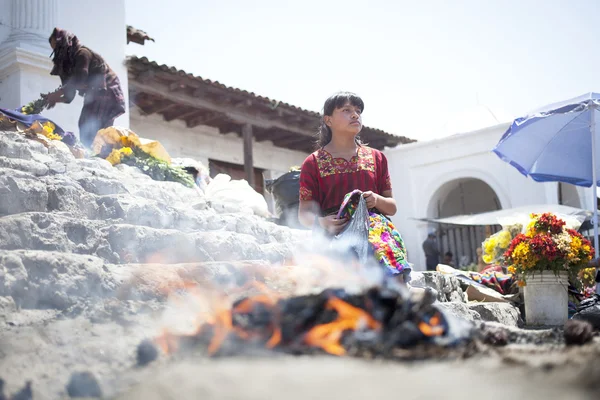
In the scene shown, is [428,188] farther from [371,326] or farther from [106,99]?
[371,326]

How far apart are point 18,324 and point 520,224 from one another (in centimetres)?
588

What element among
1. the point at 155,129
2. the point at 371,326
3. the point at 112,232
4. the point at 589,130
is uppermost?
the point at 155,129

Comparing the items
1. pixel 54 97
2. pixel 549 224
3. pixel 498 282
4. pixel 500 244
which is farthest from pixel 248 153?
pixel 549 224

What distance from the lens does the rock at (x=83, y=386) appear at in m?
1.76

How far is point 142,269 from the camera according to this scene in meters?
2.77

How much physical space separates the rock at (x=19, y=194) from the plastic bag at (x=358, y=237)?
1.83 m

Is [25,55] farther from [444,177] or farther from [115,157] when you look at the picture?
[444,177]

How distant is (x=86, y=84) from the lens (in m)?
6.39

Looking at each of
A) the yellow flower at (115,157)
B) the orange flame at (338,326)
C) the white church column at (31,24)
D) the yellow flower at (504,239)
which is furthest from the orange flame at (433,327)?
the white church column at (31,24)

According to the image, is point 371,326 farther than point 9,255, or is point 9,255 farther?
point 9,255

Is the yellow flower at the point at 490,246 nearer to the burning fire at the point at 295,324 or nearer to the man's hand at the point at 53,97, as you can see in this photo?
the burning fire at the point at 295,324

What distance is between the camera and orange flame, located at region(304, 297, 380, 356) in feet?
5.84

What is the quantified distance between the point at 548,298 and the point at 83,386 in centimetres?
456

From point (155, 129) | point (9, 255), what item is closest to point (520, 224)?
point (9, 255)
